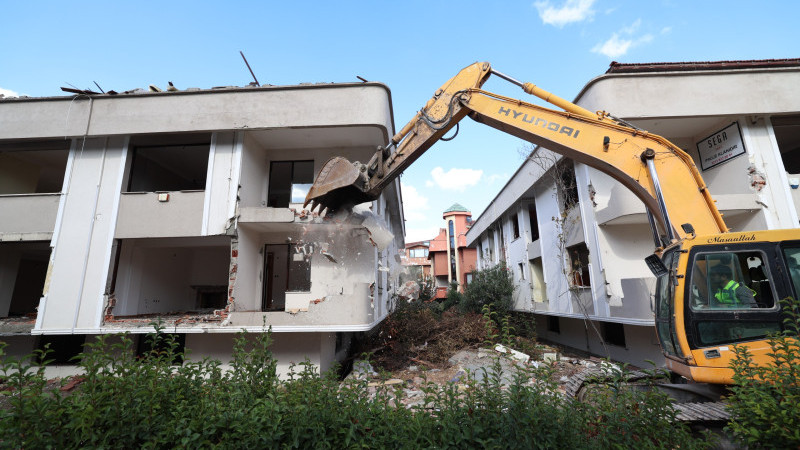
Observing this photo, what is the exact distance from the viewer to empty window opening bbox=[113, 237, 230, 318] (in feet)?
30.8

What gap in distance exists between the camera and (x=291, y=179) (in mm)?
10250

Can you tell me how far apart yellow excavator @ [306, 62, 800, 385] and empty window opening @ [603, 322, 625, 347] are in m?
6.95

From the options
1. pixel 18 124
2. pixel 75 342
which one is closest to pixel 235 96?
pixel 18 124

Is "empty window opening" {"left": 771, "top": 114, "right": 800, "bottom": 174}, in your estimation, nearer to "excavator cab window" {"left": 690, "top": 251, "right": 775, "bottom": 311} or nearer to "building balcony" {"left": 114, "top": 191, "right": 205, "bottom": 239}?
"excavator cab window" {"left": 690, "top": 251, "right": 775, "bottom": 311}

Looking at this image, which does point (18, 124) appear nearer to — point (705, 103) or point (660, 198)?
point (660, 198)

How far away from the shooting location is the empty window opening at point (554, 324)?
16.1 metres

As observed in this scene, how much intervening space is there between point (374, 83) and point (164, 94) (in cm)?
520

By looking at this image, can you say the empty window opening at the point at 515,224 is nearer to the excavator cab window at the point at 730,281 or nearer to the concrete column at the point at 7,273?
the excavator cab window at the point at 730,281

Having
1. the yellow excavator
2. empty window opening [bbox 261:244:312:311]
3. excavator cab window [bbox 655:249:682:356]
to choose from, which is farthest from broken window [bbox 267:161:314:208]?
excavator cab window [bbox 655:249:682:356]

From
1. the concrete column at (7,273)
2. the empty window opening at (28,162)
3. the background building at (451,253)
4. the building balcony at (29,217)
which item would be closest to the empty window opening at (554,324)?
the background building at (451,253)

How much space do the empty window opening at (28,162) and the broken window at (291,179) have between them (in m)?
5.07

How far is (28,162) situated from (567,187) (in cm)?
1667

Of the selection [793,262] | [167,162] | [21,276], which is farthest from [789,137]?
[21,276]

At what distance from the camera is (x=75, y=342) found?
9094 mm
